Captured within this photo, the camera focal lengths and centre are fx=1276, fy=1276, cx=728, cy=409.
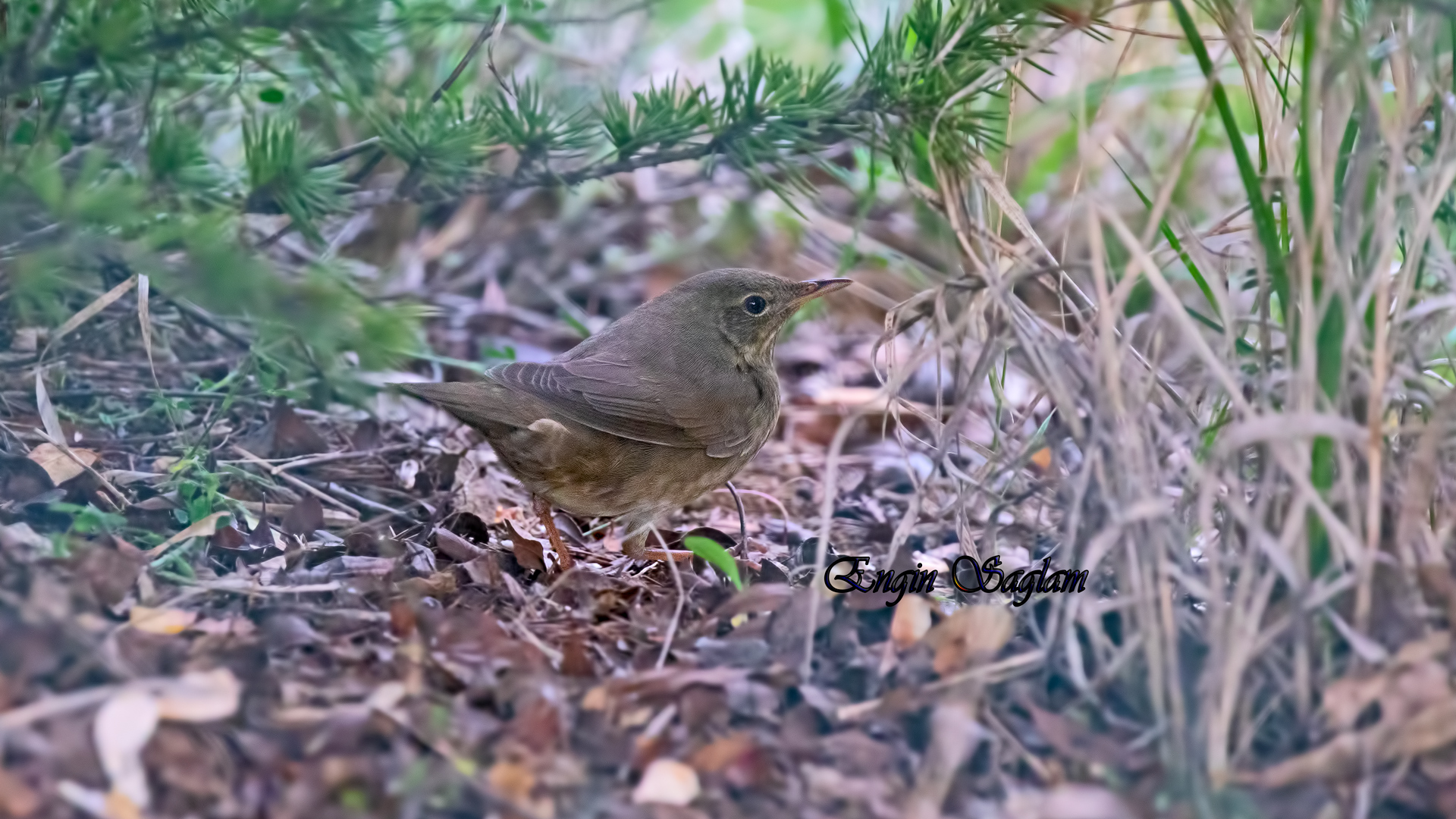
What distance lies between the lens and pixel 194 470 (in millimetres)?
3932

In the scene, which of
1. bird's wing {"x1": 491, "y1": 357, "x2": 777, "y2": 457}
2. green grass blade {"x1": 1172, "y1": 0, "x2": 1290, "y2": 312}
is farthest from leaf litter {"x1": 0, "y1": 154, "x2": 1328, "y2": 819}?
green grass blade {"x1": 1172, "y1": 0, "x2": 1290, "y2": 312}

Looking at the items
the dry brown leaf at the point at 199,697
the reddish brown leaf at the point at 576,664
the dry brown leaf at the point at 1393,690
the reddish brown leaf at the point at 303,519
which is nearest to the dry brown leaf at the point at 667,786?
the reddish brown leaf at the point at 576,664

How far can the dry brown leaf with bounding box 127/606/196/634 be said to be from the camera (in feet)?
9.34

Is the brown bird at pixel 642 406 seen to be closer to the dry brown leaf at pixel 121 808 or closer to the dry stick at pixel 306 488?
the dry stick at pixel 306 488

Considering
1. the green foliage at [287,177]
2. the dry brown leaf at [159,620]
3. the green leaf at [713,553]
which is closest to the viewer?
the dry brown leaf at [159,620]

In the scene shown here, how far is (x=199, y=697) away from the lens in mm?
2555

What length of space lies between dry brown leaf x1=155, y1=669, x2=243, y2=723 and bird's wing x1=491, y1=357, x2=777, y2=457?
1.96m

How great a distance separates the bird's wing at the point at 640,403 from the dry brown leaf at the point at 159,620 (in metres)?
1.70

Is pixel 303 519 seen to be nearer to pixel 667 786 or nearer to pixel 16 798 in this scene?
pixel 16 798

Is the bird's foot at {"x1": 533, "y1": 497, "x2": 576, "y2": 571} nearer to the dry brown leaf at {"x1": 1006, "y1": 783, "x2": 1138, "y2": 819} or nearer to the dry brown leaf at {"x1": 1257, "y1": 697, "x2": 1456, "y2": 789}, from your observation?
the dry brown leaf at {"x1": 1006, "y1": 783, "x2": 1138, "y2": 819}

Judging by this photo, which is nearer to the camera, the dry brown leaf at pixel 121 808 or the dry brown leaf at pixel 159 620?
the dry brown leaf at pixel 121 808

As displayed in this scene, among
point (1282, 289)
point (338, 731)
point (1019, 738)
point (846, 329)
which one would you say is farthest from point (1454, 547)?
point (846, 329)

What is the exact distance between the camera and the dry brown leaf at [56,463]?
371 cm

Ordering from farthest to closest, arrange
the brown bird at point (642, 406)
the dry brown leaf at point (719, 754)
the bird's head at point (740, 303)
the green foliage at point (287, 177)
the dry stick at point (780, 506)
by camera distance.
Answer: the bird's head at point (740, 303) < the dry stick at point (780, 506) < the brown bird at point (642, 406) < the green foliage at point (287, 177) < the dry brown leaf at point (719, 754)
